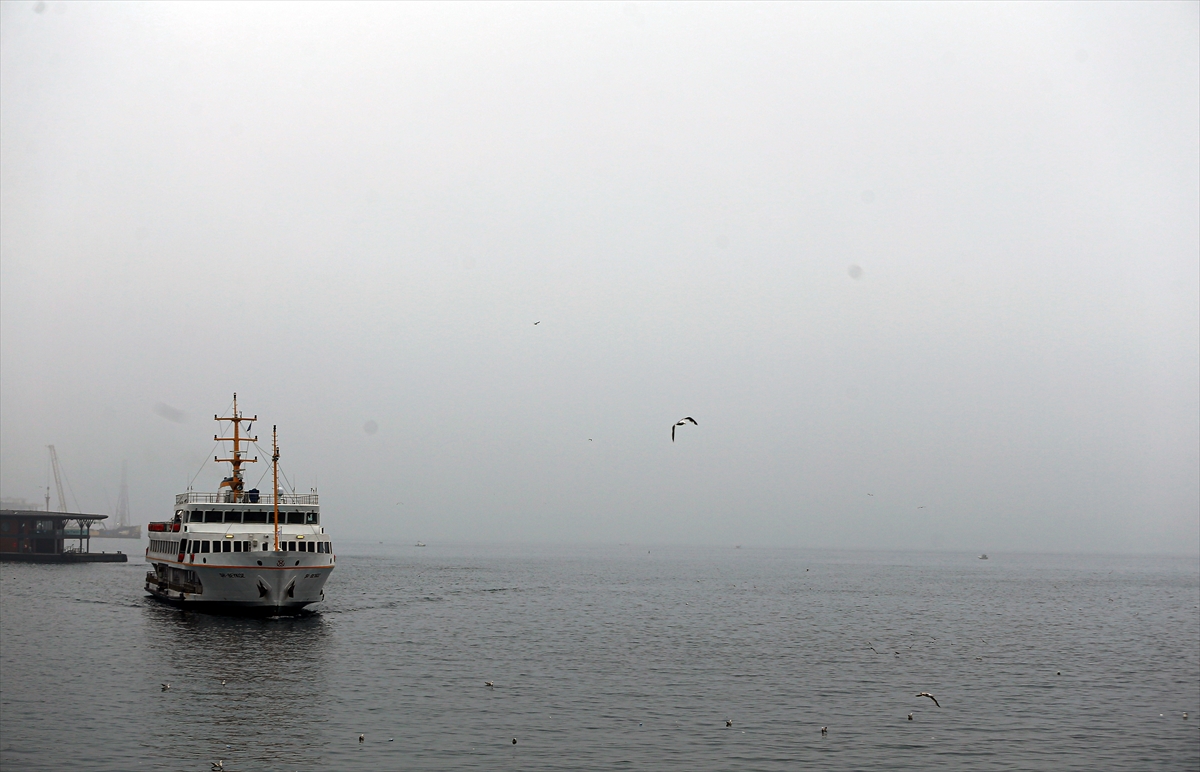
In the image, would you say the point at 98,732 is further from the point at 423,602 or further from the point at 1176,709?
the point at 423,602

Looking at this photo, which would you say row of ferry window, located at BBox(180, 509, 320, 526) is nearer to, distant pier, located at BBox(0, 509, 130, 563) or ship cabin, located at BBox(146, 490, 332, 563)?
ship cabin, located at BBox(146, 490, 332, 563)

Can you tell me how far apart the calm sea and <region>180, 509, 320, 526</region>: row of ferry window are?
8.75 metres

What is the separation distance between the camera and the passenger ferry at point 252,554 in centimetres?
7875

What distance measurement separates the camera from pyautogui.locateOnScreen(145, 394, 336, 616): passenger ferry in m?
78.8

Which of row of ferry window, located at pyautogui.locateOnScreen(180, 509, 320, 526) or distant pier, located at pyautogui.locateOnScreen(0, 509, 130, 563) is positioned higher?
row of ferry window, located at pyautogui.locateOnScreen(180, 509, 320, 526)

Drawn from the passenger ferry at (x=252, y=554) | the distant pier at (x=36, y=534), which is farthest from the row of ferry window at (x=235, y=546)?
the distant pier at (x=36, y=534)

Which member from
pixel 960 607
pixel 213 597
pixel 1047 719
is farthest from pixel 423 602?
pixel 1047 719

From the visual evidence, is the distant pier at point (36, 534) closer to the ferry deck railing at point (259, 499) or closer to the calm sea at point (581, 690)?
the calm sea at point (581, 690)

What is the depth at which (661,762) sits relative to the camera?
38.8 m

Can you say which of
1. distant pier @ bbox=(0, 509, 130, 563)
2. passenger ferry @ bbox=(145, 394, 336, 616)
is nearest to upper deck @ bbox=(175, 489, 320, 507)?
passenger ferry @ bbox=(145, 394, 336, 616)

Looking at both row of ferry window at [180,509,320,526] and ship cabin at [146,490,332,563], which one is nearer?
ship cabin at [146,490,332,563]

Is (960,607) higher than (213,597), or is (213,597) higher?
(213,597)

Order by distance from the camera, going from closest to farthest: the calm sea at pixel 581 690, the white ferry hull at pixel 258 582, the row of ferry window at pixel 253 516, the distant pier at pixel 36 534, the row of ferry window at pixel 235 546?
the calm sea at pixel 581 690 → the white ferry hull at pixel 258 582 → the row of ferry window at pixel 235 546 → the row of ferry window at pixel 253 516 → the distant pier at pixel 36 534

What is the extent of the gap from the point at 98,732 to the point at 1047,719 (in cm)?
4549
